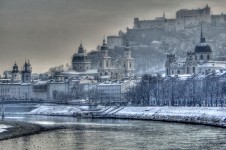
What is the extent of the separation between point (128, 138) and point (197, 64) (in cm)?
10333

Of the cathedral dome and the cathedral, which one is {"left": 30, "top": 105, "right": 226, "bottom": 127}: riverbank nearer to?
the cathedral

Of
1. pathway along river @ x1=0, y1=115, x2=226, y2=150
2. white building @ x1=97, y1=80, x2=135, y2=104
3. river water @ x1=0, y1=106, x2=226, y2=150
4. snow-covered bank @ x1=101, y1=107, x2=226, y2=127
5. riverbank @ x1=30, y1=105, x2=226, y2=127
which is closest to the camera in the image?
river water @ x1=0, y1=106, x2=226, y2=150

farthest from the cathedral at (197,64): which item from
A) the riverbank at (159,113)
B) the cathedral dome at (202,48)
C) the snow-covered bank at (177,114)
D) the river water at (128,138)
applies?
the river water at (128,138)

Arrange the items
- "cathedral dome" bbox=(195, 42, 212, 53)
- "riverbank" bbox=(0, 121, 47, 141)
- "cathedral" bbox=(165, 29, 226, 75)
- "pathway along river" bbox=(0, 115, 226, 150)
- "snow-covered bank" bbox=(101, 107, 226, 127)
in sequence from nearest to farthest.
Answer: "pathway along river" bbox=(0, 115, 226, 150) < "riverbank" bbox=(0, 121, 47, 141) < "snow-covered bank" bbox=(101, 107, 226, 127) < "cathedral" bbox=(165, 29, 226, 75) < "cathedral dome" bbox=(195, 42, 212, 53)

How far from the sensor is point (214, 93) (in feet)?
433

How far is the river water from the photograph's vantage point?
7550 cm

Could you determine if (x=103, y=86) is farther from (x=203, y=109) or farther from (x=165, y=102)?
(x=203, y=109)

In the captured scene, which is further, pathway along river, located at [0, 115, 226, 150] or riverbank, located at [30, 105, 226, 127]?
riverbank, located at [30, 105, 226, 127]

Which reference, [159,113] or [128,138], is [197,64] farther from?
[128,138]

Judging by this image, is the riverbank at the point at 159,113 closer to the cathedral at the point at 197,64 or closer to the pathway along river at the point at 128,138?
the pathway along river at the point at 128,138

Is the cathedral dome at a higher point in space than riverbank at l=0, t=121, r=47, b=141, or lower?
higher

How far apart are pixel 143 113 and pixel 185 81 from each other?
82.5ft

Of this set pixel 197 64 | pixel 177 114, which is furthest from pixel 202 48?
pixel 177 114

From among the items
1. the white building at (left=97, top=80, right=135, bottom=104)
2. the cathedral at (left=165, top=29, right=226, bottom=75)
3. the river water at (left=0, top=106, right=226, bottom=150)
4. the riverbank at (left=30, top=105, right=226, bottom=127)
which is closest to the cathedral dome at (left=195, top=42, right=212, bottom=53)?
the cathedral at (left=165, top=29, right=226, bottom=75)
